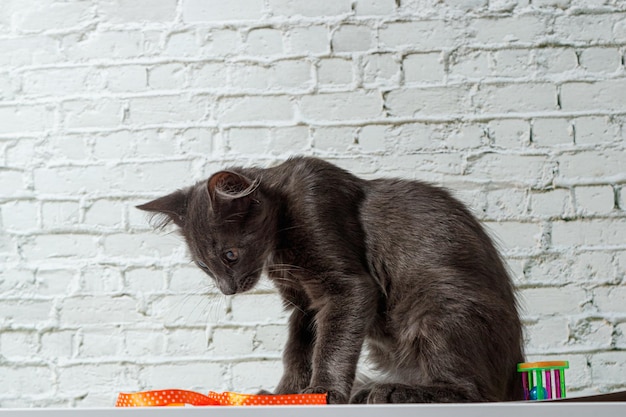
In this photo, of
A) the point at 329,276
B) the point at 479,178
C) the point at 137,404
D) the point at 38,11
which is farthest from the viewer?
the point at 38,11

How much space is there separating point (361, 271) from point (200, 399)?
319 mm

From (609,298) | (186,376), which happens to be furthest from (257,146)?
(609,298)

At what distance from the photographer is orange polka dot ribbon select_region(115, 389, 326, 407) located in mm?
954

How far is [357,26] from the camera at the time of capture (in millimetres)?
2111

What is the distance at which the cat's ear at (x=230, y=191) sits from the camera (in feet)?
3.67

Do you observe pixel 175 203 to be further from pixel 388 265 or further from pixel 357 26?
pixel 357 26

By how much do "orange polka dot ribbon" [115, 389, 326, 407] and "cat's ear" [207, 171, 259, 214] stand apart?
11.5 inches

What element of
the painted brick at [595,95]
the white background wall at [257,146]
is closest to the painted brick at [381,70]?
the white background wall at [257,146]

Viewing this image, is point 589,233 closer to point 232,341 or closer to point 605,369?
point 605,369

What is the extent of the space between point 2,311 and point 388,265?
54.0 inches

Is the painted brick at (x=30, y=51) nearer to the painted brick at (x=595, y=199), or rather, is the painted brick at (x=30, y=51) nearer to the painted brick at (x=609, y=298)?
the painted brick at (x=595, y=199)

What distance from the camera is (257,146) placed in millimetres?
2068

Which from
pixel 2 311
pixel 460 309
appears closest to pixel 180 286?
pixel 2 311

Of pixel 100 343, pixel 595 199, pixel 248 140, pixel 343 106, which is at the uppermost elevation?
pixel 343 106
